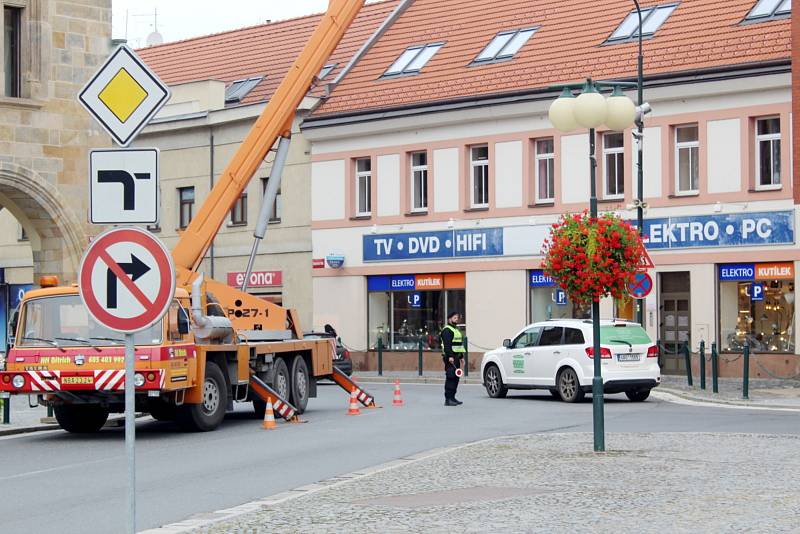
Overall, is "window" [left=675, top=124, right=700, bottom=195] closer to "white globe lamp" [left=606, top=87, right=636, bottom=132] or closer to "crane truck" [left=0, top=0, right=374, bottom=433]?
"crane truck" [left=0, top=0, right=374, bottom=433]

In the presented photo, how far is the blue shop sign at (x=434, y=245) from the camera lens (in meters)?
42.5

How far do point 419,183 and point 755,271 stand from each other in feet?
37.5

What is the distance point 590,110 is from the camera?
17406 mm

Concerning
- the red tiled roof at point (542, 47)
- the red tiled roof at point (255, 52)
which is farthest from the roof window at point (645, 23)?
the red tiled roof at point (255, 52)

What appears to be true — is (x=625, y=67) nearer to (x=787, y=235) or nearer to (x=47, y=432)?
(x=787, y=235)

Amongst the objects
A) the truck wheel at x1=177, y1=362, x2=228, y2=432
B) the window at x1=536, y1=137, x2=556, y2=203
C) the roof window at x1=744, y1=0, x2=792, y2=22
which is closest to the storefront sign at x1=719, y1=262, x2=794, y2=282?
the window at x1=536, y1=137, x2=556, y2=203

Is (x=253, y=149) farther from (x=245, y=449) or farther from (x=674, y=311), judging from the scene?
(x=674, y=311)

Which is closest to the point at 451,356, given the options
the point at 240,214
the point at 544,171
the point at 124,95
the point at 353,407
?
the point at 353,407

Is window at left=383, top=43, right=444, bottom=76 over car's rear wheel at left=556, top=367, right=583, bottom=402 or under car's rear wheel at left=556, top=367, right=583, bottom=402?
over

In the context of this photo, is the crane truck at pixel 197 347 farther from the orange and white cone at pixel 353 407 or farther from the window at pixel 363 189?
the window at pixel 363 189

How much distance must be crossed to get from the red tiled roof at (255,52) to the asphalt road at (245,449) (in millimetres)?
20963

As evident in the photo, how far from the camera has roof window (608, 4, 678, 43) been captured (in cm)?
4078

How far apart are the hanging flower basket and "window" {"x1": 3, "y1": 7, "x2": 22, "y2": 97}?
12.4m

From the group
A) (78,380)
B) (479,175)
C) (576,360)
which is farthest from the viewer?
(479,175)
